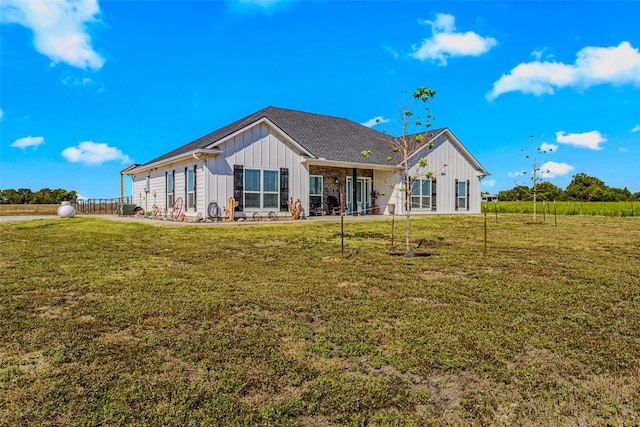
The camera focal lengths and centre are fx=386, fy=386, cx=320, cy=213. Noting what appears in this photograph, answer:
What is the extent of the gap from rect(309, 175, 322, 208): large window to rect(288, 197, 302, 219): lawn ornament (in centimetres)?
145

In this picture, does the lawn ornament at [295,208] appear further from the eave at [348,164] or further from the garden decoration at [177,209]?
the garden decoration at [177,209]

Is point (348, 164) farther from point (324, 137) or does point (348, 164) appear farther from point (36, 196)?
point (36, 196)

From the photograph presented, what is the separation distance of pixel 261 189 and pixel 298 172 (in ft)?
6.35

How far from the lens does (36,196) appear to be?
43500mm

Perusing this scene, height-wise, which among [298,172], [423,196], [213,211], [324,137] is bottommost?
[213,211]

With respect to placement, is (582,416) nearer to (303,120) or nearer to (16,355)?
(16,355)

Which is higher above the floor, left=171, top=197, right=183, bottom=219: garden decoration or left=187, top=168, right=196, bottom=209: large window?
left=187, top=168, right=196, bottom=209: large window

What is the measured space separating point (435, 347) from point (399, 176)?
57.7 ft

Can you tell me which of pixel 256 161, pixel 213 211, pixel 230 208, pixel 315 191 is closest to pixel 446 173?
pixel 315 191

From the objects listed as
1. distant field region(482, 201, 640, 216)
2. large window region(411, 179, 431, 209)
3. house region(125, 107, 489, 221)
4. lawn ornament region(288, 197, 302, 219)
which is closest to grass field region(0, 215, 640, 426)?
house region(125, 107, 489, 221)

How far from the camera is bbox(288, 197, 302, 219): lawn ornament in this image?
16.5 meters

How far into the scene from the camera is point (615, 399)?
7.42 feet

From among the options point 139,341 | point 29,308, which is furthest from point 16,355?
point 29,308

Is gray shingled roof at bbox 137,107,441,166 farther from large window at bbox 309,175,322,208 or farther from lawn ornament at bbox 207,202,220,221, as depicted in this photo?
lawn ornament at bbox 207,202,220,221
